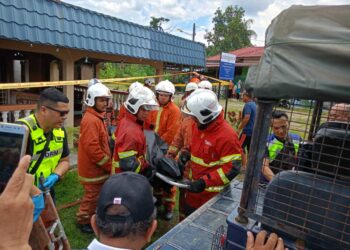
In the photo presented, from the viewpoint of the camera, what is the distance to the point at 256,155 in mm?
1778

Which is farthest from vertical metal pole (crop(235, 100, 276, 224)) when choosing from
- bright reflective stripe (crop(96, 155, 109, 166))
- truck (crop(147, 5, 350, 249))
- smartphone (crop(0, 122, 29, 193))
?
bright reflective stripe (crop(96, 155, 109, 166))

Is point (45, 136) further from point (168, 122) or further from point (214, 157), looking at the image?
point (168, 122)

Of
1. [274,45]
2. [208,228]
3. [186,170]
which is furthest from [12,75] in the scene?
[274,45]

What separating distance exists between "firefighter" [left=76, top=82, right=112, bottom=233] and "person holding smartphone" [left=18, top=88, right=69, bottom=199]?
2.72ft

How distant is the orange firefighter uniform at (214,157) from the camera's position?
3047 mm

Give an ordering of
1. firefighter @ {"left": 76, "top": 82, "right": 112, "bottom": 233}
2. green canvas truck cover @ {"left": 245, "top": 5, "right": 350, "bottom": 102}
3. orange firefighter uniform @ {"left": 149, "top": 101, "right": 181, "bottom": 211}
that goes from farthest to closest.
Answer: orange firefighter uniform @ {"left": 149, "top": 101, "right": 181, "bottom": 211} < firefighter @ {"left": 76, "top": 82, "right": 112, "bottom": 233} < green canvas truck cover @ {"left": 245, "top": 5, "right": 350, "bottom": 102}

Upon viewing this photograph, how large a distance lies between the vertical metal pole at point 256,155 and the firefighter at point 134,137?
5.35 feet

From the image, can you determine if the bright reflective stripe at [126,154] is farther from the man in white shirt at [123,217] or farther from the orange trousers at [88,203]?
the man in white shirt at [123,217]

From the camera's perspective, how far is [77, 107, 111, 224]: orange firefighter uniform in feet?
12.5

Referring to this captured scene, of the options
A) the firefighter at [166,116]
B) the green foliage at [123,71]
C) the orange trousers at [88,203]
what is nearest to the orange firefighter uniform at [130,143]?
the orange trousers at [88,203]

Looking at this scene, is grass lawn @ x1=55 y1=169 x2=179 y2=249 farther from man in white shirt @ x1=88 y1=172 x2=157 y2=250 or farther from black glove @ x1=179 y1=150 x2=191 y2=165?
man in white shirt @ x1=88 y1=172 x2=157 y2=250

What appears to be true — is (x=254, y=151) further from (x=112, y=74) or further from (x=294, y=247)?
(x=112, y=74)

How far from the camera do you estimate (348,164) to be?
2.01 metres

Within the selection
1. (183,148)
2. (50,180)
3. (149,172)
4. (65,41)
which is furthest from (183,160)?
(65,41)
